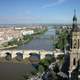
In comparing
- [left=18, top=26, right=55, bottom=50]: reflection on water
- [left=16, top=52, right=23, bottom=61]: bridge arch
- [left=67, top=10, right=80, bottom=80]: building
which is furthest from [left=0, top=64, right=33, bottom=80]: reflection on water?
[left=18, top=26, right=55, bottom=50]: reflection on water

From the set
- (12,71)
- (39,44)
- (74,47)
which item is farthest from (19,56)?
(74,47)

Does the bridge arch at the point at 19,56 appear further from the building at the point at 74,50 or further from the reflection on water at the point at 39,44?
the building at the point at 74,50

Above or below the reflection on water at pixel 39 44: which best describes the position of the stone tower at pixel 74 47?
above

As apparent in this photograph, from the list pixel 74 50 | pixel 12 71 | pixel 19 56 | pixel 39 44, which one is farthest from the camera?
pixel 39 44

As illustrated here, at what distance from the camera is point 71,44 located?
34.3 ft

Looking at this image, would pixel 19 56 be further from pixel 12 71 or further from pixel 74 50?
pixel 74 50

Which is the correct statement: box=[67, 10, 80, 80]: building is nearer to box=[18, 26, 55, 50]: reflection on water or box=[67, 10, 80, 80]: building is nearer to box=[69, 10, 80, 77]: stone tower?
box=[69, 10, 80, 77]: stone tower

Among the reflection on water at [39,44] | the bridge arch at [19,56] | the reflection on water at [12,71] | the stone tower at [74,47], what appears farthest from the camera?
the reflection on water at [39,44]

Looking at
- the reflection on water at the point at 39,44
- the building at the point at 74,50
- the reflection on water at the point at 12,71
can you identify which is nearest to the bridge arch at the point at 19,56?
the reflection on water at the point at 12,71

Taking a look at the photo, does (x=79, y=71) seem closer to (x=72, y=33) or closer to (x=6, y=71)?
(x=72, y=33)

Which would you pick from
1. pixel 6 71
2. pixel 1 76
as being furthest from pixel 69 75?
pixel 6 71

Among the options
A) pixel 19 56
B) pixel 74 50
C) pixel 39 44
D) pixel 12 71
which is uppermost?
pixel 74 50

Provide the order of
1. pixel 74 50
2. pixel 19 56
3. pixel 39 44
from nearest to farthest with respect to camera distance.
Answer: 1. pixel 74 50
2. pixel 19 56
3. pixel 39 44

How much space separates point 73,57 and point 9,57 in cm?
1523
